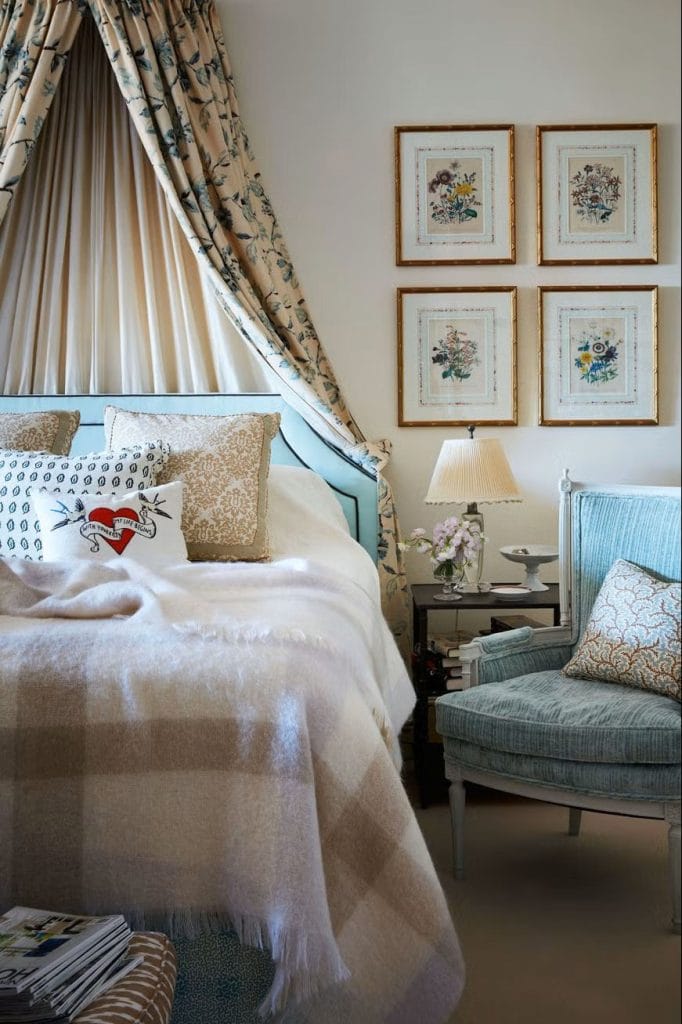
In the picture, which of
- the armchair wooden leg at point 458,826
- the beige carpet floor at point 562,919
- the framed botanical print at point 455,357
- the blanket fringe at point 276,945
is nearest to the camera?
the beige carpet floor at point 562,919

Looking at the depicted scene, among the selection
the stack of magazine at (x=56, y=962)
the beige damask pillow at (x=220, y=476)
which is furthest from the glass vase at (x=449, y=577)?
the stack of magazine at (x=56, y=962)

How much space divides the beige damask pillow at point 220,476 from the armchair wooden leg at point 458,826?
141cm

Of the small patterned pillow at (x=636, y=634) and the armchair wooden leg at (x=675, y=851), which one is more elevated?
the small patterned pillow at (x=636, y=634)

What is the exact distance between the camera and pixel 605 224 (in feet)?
11.4

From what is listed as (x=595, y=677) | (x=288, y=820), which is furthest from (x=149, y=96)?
(x=595, y=677)

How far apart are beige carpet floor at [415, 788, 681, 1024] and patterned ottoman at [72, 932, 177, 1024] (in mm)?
361

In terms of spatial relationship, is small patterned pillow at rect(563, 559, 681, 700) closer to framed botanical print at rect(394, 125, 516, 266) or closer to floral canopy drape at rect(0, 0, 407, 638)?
floral canopy drape at rect(0, 0, 407, 638)

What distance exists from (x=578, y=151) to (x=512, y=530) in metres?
1.38

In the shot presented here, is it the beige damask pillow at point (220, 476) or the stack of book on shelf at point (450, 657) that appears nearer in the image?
the beige damask pillow at point (220, 476)

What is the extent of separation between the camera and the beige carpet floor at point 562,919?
0.67 meters

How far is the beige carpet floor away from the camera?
0.67m

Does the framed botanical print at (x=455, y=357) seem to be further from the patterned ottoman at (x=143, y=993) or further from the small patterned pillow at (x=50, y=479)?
the patterned ottoman at (x=143, y=993)

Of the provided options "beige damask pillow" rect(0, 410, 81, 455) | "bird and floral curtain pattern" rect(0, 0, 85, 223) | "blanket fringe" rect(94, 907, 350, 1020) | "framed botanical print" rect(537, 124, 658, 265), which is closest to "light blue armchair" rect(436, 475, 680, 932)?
"blanket fringe" rect(94, 907, 350, 1020)

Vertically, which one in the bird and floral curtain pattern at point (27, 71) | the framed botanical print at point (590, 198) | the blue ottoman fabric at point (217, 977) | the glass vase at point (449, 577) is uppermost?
the bird and floral curtain pattern at point (27, 71)
